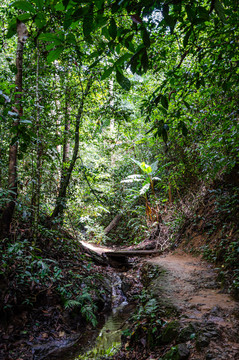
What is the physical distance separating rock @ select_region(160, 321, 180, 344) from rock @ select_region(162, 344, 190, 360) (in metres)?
0.20

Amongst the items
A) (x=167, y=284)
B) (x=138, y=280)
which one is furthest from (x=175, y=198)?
(x=167, y=284)

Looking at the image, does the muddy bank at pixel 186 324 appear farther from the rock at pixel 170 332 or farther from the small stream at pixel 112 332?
the small stream at pixel 112 332

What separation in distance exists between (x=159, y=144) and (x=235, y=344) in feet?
30.1

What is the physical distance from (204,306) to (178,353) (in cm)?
88

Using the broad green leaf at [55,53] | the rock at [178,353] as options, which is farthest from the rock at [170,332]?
the broad green leaf at [55,53]

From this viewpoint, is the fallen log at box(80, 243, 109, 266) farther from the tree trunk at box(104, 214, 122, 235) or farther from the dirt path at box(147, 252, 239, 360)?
the tree trunk at box(104, 214, 122, 235)

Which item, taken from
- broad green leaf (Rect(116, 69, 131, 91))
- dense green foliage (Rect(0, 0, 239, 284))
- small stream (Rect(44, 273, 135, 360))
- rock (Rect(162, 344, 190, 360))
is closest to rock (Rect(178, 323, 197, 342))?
rock (Rect(162, 344, 190, 360))

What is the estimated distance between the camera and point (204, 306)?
2.65 metres

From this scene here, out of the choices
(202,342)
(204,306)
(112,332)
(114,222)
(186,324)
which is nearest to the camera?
(202,342)

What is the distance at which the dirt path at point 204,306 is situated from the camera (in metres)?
1.87

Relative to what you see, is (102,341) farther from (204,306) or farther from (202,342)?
(202,342)

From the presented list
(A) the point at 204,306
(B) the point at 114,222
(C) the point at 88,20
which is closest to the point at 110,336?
(A) the point at 204,306

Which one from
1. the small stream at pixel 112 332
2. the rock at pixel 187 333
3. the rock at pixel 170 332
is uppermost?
the rock at pixel 187 333

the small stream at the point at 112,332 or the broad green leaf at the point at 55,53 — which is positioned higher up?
the broad green leaf at the point at 55,53
